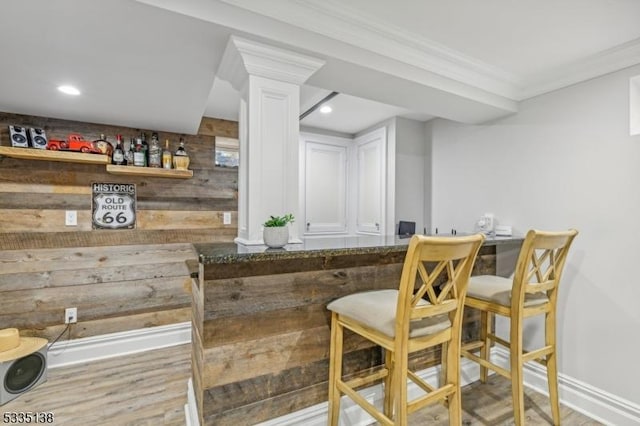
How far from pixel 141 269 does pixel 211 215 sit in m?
0.81

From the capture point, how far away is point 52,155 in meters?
2.42

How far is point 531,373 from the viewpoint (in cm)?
221

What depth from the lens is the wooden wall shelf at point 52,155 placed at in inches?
91.8

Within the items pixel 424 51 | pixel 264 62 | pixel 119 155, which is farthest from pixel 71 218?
pixel 424 51

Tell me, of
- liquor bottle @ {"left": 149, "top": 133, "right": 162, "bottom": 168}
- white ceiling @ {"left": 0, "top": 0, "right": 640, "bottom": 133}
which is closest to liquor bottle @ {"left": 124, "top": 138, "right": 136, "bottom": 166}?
liquor bottle @ {"left": 149, "top": 133, "right": 162, "bottom": 168}

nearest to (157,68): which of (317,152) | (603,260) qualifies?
(317,152)

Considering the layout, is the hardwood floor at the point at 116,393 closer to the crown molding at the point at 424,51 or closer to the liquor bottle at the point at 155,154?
the liquor bottle at the point at 155,154

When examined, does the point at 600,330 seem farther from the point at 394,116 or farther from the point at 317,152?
the point at 317,152

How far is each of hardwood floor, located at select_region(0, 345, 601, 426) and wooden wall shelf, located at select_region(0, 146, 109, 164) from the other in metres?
1.72

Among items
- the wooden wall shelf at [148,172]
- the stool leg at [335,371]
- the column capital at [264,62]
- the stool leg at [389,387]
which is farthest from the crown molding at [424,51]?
the wooden wall shelf at [148,172]

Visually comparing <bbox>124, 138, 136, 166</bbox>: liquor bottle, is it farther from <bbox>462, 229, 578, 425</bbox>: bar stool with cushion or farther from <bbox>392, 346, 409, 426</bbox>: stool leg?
<bbox>462, 229, 578, 425</bbox>: bar stool with cushion

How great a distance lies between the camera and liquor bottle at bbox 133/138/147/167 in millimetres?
2756

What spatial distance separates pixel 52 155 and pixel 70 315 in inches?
53.5

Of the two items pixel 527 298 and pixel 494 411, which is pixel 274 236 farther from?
pixel 494 411
